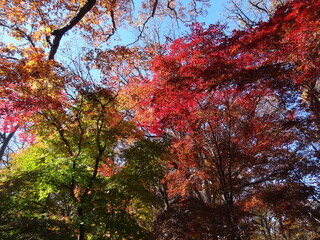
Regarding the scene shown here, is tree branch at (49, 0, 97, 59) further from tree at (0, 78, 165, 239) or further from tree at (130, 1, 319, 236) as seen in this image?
tree at (130, 1, 319, 236)

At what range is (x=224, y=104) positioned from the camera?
661cm

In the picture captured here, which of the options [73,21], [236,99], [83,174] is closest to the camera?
[83,174]

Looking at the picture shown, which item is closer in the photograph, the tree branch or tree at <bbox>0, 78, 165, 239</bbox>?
tree at <bbox>0, 78, 165, 239</bbox>

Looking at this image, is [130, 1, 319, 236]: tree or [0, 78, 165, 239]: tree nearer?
[0, 78, 165, 239]: tree

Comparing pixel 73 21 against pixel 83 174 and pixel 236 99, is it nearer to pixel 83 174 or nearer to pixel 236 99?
pixel 83 174

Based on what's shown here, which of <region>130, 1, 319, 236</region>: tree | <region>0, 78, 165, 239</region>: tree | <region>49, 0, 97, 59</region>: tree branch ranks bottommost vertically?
<region>0, 78, 165, 239</region>: tree

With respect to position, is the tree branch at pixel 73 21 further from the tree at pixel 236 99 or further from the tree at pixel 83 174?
the tree at pixel 236 99

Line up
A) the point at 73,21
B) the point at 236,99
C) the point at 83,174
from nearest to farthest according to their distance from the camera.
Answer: the point at 83,174 < the point at 73,21 < the point at 236,99

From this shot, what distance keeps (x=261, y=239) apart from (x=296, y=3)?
62.3 ft

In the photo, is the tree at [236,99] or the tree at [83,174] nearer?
the tree at [83,174]

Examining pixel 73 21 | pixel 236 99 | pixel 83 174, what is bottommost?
pixel 83 174

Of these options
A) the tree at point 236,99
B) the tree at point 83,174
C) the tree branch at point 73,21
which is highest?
the tree branch at point 73,21

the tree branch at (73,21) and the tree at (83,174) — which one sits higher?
the tree branch at (73,21)

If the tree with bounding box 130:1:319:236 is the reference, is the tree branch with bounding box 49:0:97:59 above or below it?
above
